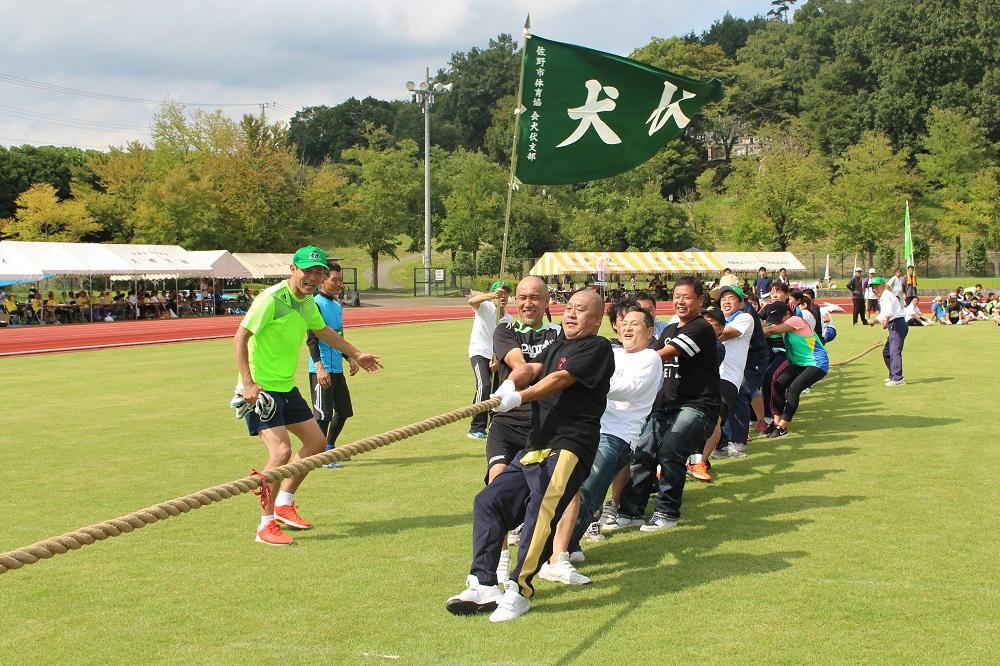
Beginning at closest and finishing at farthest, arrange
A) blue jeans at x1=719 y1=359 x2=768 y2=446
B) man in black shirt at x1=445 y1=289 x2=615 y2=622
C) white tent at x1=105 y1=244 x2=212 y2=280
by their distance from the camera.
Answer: man in black shirt at x1=445 y1=289 x2=615 y2=622, blue jeans at x1=719 y1=359 x2=768 y2=446, white tent at x1=105 y1=244 x2=212 y2=280

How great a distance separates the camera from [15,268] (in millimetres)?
33812

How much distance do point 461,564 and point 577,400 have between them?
4.89 ft

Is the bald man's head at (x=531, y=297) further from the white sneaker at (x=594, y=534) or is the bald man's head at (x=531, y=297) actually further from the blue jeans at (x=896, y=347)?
the blue jeans at (x=896, y=347)

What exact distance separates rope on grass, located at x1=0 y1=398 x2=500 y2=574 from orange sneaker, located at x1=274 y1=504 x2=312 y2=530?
84.7 inches

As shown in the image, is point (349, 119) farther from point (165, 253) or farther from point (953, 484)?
point (953, 484)

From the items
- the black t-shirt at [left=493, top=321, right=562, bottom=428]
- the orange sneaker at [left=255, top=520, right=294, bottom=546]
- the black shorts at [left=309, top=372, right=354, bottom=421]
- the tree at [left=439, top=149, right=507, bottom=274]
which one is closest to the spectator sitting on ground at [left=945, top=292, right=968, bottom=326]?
the black shorts at [left=309, top=372, right=354, bottom=421]

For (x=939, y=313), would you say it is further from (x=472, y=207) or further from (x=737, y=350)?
(x=472, y=207)

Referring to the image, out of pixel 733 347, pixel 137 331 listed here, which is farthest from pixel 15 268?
pixel 733 347

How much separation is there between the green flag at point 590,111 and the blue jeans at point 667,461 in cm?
265

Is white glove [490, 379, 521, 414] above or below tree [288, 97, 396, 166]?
below

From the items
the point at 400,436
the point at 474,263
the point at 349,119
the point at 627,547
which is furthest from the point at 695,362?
the point at 349,119

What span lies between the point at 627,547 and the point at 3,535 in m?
4.68

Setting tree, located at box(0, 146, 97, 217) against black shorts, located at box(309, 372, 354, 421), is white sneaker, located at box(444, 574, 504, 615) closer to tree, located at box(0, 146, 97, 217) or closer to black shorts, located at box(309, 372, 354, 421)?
black shorts, located at box(309, 372, 354, 421)

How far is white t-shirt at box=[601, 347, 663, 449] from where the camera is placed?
246 inches
